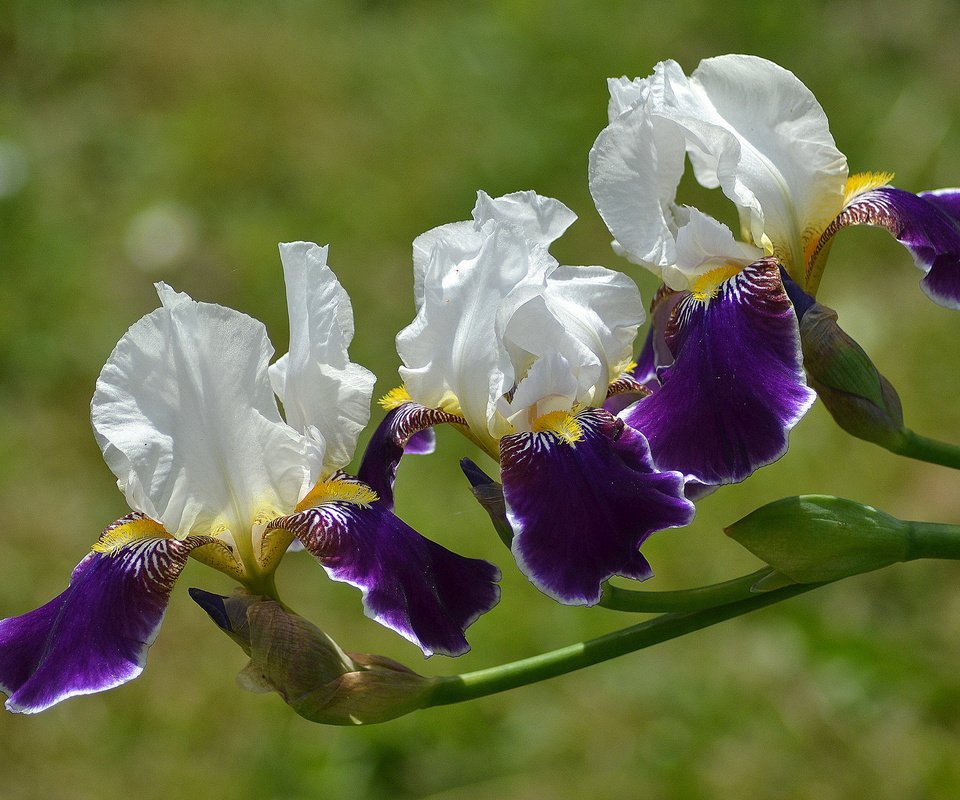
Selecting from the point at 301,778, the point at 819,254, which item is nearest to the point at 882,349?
the point at 301,778

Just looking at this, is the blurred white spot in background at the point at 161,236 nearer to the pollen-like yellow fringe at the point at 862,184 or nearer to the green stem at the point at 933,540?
the pollen-like yellow fringe at the point at 862,184

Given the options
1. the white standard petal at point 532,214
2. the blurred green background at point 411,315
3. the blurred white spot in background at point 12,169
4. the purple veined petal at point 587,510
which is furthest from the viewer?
the blurred white spot in background at point 12,169

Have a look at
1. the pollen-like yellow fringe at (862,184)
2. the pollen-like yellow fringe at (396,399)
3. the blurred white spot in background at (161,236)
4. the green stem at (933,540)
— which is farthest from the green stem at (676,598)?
the blurred white spot in background at (161,236)

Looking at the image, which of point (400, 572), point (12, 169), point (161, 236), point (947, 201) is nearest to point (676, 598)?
point (400, 572)

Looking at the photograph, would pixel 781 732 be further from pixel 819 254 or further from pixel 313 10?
pixel 313 10

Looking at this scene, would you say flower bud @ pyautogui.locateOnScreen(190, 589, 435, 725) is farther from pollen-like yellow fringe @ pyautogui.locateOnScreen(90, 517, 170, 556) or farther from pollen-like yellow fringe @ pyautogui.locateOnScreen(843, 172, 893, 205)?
pollen-like yellow fringe @ pyautogui.locateOnScreen(843, 172, 893, 205)

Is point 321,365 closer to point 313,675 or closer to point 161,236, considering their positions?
point 313,675

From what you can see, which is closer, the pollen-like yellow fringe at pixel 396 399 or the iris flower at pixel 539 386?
the iris flower at pixel 539 386
